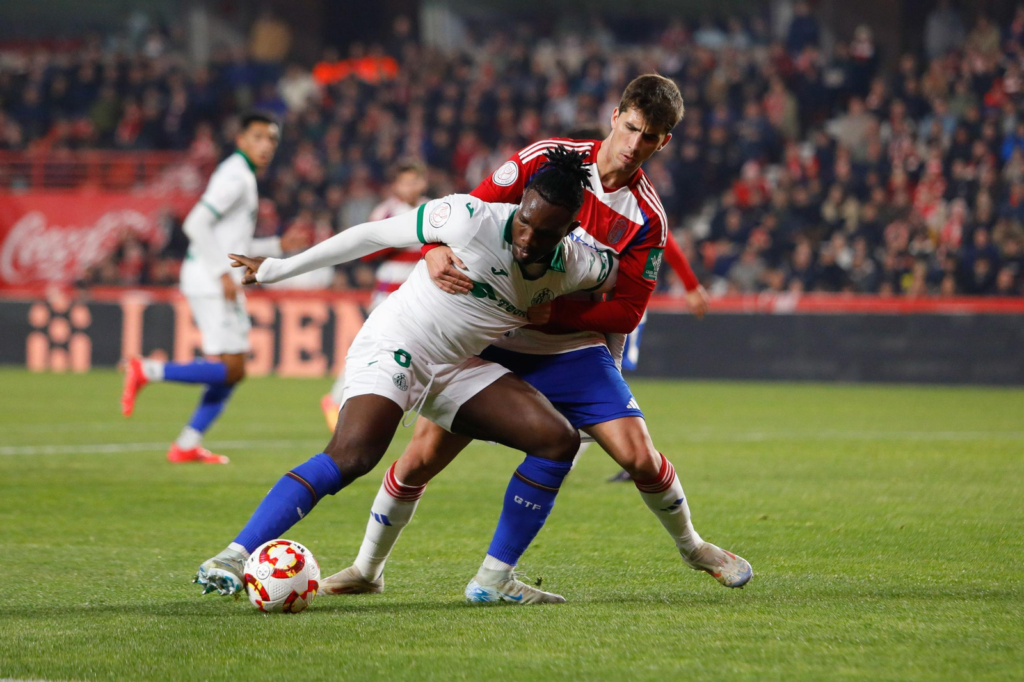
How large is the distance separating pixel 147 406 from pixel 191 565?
8.97 metres

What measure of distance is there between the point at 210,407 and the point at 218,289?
840mm

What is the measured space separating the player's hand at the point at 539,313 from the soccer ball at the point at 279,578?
112 cm

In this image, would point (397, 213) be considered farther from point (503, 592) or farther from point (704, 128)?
point (704, 128)

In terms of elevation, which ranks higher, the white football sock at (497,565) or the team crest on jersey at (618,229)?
the team crest on jersey at (618,229)

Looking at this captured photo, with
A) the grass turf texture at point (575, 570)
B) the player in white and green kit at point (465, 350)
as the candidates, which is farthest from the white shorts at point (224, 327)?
the player in white and green kit at point (465, 350)

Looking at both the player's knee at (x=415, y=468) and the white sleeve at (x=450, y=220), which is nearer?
the white sleeve at (x=450, y=220)

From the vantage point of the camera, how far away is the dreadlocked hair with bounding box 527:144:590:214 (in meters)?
4.19

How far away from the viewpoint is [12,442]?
988 cm

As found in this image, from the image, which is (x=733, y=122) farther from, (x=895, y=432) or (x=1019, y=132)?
(x=895, y=432)

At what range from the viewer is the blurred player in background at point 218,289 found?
9.04 meters

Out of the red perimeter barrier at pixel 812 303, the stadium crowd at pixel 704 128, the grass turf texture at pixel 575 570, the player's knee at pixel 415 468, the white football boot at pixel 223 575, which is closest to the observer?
the grass turf texture at pixel 575 570

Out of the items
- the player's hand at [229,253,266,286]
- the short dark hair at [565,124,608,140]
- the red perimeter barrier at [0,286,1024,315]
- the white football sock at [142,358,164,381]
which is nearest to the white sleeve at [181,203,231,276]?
the white football sock at [142,358,164,381]

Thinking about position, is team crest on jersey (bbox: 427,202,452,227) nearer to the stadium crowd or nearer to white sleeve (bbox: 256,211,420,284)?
white sleeve (bbox: 256,211,420,284)

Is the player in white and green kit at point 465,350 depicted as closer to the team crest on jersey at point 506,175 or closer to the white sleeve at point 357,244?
the white sleeve at point 357,244
